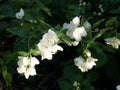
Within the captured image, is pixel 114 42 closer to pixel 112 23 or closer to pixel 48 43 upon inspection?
pixel 112 23

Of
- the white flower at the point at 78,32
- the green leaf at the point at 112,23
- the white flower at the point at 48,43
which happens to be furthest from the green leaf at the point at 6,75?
the green leaf at the point at 112,23

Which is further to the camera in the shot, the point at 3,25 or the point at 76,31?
the point at 3,25

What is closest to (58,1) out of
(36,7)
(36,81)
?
(36,7)

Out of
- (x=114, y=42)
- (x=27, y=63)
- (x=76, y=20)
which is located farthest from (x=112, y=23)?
(x=27, y=63)

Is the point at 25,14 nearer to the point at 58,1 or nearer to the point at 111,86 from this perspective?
the point at 58,1

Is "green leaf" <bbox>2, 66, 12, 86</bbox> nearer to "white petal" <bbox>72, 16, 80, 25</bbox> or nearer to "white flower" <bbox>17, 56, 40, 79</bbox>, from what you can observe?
"white flower" <bbox>17, 56, 40, 79</bbox>

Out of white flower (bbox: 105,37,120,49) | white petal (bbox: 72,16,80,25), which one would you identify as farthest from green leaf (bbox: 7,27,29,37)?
white flower (bbox: 105,37,120,49)

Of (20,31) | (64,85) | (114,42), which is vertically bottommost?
(64,85)
